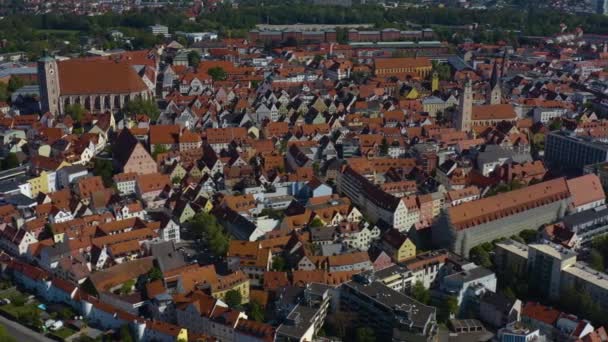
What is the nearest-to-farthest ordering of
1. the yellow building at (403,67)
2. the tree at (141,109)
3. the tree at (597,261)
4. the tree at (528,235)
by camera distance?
the tree at (597,261) → the tree at (528,235) → the tree at (141,109) → the yellow building at (403,67)

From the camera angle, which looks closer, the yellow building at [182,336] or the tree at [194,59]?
the yellow building at [182,336]

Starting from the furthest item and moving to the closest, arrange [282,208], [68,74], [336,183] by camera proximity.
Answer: [68,74] → [336,183] → [282,208]

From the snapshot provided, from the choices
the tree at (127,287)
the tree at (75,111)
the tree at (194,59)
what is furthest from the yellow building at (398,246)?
the tree at (194,59)

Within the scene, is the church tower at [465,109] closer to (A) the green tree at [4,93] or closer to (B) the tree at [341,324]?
(B) the tree at [341,324]

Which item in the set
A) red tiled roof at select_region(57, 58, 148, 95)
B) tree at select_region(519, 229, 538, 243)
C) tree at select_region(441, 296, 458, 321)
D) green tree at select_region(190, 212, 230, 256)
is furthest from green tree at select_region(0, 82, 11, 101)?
tree at select_region(441, 296, 458, 321)

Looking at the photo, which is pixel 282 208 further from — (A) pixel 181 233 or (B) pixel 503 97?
(B) pixel 503 97

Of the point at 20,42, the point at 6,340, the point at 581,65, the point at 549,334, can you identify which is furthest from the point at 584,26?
the point at 6,340

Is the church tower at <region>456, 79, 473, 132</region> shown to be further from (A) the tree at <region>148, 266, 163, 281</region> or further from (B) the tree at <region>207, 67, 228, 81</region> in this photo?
(A) the tree at <region>148, 266, 163, 281</region>
